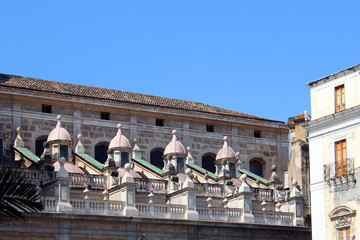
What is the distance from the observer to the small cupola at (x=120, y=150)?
51.1 meters

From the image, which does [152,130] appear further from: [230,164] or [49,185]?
[49,185]

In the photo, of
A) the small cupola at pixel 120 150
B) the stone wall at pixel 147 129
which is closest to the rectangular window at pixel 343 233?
the small cupola at pixel 120 150

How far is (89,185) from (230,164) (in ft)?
37.2

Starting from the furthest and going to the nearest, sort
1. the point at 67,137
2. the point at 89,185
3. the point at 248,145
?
the point at 248,145
the point at 67,137
the point at 89,185

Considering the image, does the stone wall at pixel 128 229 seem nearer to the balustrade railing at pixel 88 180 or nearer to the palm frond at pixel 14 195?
the balustrade railing at pixel 88 180

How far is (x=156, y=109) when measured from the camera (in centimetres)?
5647

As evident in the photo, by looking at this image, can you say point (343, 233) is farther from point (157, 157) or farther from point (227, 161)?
point (157, 157)

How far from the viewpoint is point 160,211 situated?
146 feet

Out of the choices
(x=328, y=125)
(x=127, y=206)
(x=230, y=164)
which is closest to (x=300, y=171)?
(x=230, y=164)

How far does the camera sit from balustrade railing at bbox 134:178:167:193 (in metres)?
A: 47.0

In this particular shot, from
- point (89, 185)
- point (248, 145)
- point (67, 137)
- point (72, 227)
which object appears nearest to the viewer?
point (72, 227)

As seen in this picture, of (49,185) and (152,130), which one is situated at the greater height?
(152,130)

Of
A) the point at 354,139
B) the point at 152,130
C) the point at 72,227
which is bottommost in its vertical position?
the point at 72,227

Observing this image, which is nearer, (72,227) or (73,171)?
(72,227)
